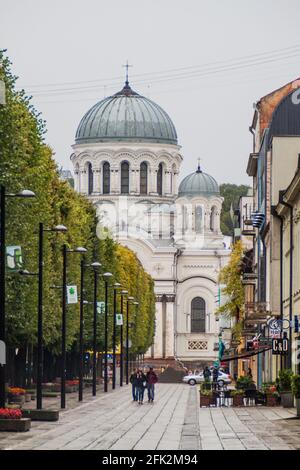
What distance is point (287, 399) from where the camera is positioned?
64.3 metres

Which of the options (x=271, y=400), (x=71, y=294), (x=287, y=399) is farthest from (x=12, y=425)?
(x=71, y=294)

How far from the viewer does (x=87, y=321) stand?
341 ft

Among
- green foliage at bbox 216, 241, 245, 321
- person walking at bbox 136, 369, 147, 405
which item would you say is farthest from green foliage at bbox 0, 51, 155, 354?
green foliage at bbox 216, 241, 245, 321

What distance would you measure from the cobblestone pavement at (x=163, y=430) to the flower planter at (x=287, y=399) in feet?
1.97

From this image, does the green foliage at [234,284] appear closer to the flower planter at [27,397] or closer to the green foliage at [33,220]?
the green foliage at [33,220]

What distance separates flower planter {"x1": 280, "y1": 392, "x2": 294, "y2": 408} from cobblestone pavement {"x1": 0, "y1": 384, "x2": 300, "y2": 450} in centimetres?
60

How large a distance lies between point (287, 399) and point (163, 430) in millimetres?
15024

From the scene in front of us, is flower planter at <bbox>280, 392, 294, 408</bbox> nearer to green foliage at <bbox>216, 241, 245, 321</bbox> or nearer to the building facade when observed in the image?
the building facade

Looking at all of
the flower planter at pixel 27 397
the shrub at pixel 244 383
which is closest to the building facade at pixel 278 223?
the shrub at pixel 244 383

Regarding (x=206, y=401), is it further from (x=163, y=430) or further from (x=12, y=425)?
(x=12, y=425)

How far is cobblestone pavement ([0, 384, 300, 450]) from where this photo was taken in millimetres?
41281

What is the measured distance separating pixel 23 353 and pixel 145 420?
27.3 metres
